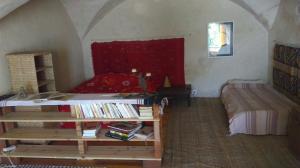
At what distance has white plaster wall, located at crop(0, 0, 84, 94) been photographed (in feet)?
10.7

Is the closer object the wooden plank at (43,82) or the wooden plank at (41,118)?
the wooden plank at (41,118)

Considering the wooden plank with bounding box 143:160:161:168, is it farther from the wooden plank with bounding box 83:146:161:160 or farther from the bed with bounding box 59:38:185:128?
the bed with bounding box 59:38:185:128

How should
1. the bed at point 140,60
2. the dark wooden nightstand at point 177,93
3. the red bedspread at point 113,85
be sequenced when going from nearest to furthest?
the red bedspread at point 113,85
the dark wooden nightstand at point 177,93
the bed at point 140,60

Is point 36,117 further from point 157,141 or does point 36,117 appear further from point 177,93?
point 177,93

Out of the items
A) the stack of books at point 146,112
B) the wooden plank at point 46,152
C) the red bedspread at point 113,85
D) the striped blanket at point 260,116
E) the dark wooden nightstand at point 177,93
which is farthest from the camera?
the dark wooden nightstand at point 177,93

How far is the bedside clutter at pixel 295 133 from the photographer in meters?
2.74

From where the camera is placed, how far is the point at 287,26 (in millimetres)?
4148

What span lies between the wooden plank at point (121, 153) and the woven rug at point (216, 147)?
24 centimetres

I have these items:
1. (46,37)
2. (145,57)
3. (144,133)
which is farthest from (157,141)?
(145,57)

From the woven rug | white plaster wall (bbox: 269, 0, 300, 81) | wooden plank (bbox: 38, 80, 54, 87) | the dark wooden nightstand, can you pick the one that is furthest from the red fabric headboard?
wooden plank (bbox: 38, 80, 54, 87)

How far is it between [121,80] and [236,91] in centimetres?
221

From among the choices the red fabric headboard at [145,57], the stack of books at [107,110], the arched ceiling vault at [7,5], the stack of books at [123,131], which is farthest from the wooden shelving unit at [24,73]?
the red fabric headboard at [145,57]

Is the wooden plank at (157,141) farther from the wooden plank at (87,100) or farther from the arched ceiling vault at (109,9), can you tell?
the arched ceiling vault at (109,9)

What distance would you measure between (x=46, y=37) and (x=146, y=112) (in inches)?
101
